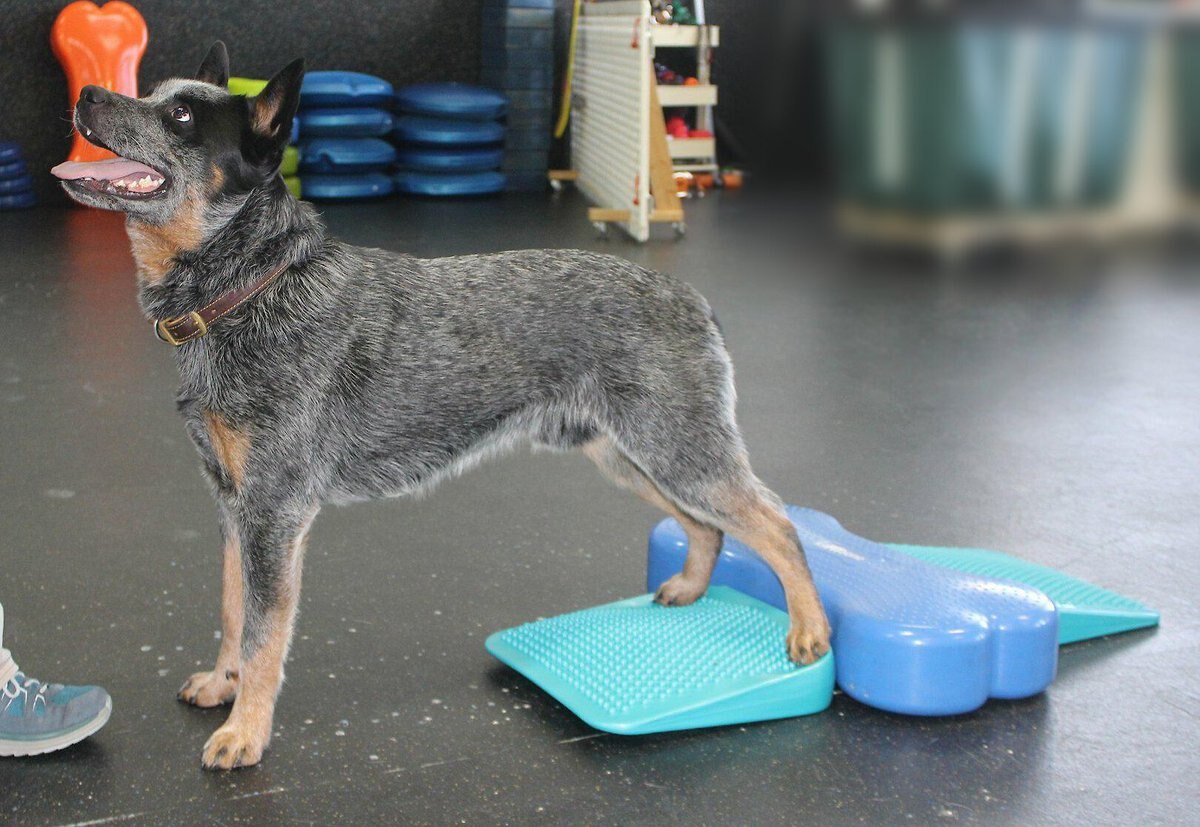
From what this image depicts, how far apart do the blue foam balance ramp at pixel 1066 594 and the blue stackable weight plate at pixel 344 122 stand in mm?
6862

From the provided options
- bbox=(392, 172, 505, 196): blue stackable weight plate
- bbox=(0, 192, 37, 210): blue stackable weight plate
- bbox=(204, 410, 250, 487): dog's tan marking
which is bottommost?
bbox=(392, 172, 505, 196): blue stackable weight plate

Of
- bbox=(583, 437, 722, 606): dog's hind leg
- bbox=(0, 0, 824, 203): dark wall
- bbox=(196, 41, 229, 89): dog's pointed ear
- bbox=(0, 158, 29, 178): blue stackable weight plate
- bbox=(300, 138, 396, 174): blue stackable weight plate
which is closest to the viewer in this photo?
bbox=(196, 41, 229, 89): dog's pointed ear

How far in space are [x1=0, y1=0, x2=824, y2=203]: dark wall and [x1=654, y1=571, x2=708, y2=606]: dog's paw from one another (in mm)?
5709

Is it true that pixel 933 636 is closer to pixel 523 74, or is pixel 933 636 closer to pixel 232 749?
pixel 232 749

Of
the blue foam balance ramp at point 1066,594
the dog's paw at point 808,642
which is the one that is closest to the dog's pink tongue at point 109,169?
the dog's paw at point 808,642

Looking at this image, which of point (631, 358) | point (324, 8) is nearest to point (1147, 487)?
point (631, 358)

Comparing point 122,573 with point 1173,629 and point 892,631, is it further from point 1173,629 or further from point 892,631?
point 1173,629

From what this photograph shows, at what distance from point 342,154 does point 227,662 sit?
23.2 feet

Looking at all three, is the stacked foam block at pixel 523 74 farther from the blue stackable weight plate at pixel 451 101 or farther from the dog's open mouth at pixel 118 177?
the dog's open mouth at pixel 118 177

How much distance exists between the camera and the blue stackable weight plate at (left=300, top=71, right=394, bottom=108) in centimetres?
895

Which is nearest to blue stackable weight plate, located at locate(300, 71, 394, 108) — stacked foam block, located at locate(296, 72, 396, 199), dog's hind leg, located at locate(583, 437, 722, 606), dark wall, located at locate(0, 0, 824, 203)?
stacked foam block, located at locate(296, 72, 396, 199)

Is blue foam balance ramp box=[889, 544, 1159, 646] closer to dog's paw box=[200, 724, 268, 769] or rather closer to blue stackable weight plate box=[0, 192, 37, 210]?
dog's paw box=[200, 724, 268, 769]

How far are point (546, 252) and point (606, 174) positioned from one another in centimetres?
645

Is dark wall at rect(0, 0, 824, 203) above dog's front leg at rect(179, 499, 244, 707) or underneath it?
above
